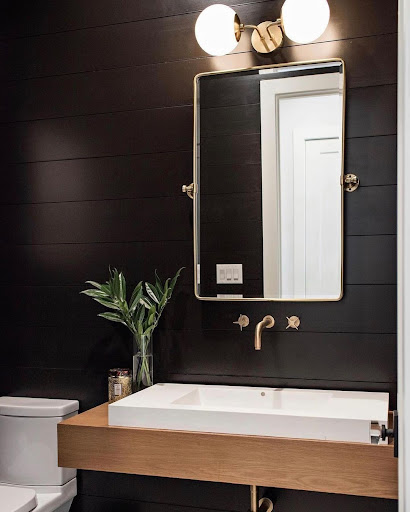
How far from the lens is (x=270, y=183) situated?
89.2 inches

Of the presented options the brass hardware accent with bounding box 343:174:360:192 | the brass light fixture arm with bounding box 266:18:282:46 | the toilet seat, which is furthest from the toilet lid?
the brass light fixture arm with bounding box 266:18:282:46

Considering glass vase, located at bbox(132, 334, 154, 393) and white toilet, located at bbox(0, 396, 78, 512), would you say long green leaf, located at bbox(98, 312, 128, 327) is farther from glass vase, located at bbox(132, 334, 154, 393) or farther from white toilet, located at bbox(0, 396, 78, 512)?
white toilet, located at bbox(0, 396, 78, 512)

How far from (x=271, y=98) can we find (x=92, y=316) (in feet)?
3.42

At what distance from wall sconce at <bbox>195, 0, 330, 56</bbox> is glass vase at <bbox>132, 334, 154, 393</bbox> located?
1.03m

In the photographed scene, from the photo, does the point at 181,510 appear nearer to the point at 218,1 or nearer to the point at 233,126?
the point at 233,126

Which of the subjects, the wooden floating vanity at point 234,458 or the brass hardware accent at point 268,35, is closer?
the wooden floating vanity at point 234,458

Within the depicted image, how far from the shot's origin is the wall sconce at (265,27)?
213cm

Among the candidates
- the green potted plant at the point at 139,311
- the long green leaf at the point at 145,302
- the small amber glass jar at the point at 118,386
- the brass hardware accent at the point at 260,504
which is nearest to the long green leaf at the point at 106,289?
the green potted plant at the point at 139,311

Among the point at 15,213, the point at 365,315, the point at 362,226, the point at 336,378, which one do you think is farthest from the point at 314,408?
the point at 15,213

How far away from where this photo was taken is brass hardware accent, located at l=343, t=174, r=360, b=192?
7.07ft

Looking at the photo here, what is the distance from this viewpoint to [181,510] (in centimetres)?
235

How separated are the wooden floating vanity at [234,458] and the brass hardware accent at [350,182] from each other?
32.8 inches

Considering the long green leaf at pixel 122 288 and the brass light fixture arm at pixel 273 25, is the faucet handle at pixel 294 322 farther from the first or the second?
the brass light fixture arm at pixel 273 25

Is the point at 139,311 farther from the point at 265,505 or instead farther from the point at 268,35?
the point at 268,35
